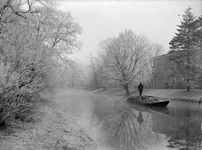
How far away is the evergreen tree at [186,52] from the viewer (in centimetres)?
3036

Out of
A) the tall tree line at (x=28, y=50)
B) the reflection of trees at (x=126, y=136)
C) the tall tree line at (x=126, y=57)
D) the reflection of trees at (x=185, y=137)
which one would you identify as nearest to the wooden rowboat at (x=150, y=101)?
the reflection of trees at (x=185, y=137)

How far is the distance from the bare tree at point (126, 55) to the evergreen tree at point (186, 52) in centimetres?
756

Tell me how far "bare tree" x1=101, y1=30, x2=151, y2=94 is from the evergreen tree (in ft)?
24.8

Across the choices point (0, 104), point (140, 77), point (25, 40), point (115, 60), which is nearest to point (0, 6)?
point (25, 40)

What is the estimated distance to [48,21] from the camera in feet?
64.0

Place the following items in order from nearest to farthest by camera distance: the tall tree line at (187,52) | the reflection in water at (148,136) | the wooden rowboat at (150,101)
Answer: the reflection in water at (148,136)
the wooden rowboat at (150,101)
the tall tree line at (187,52)

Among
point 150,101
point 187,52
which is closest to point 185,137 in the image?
point 150,101

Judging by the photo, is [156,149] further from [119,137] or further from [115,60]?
[115,60]

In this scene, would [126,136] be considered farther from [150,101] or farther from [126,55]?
[126,55]

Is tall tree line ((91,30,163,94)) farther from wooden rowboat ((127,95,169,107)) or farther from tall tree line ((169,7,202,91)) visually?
wooden rowboat ((127,95,169,107))

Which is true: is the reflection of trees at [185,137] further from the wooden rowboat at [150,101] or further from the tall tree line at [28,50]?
the wooden rowboat at [150,101]

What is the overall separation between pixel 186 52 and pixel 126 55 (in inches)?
483

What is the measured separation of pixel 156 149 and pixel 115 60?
108ft

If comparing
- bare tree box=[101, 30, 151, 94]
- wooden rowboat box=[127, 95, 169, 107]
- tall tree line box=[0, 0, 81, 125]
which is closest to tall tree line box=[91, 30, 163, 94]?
bare tree box=[101, 30, 151, 94]
